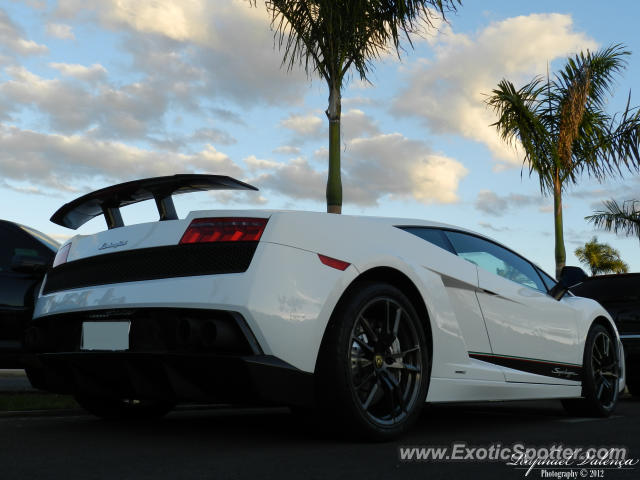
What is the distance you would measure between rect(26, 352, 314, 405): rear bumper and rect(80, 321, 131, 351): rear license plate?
0.04m

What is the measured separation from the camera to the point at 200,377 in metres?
3.64

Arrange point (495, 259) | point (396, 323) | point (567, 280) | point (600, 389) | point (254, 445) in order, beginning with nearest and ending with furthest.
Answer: point (254, 445), point (396, 323), point (495, 259), point (567, 280), point (600, 389)

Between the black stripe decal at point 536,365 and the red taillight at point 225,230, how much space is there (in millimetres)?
1594

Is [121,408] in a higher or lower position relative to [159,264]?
lower

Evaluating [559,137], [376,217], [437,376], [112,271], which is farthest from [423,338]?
[559,137]

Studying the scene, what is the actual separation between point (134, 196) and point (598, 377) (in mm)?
3842

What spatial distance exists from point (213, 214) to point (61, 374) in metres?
1.28

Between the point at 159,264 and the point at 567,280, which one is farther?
the point at 567,280

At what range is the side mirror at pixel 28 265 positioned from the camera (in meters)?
5.88

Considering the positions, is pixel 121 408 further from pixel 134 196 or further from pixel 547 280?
pixel 547 280

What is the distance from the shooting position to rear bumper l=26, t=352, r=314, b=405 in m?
3.54

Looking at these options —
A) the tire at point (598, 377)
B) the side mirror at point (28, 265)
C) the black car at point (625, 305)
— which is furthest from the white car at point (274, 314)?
the black car at point (625, 305)

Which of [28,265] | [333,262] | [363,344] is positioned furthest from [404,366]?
[28,265]

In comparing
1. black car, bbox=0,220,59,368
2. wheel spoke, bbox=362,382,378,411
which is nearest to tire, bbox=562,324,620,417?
wheel spoke, bbox=362,382,378,411
